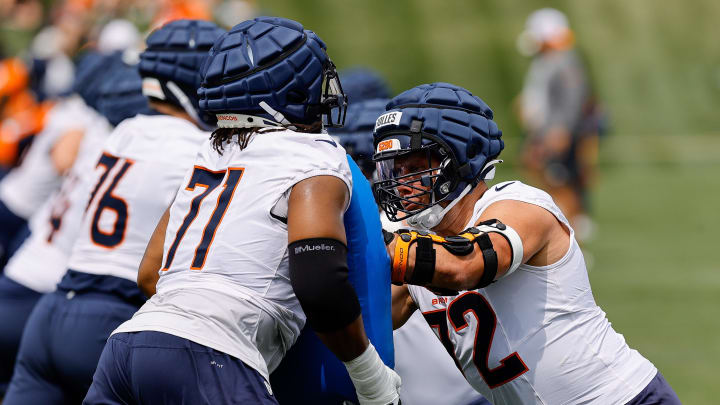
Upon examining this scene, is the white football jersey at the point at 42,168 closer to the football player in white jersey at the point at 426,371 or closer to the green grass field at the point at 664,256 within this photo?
the football player in white jersey at the point at 426,371

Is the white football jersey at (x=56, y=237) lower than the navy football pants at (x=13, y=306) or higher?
higher

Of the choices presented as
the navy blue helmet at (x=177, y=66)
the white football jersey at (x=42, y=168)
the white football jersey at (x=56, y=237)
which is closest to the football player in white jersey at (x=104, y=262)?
the navy blue helmet at (x=177, y=66)

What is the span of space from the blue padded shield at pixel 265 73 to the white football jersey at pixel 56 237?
1.68 metres

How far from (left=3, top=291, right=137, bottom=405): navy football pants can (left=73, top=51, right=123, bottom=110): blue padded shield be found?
223cm

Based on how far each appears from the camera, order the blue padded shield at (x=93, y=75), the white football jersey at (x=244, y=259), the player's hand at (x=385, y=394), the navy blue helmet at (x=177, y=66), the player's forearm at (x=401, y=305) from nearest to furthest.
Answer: the white football jersey at (x=244, y=259)
the player's hand at (x=385, y=394)
the player's forearm at (x=401, y=305)
the navy blue helmet at (x=177, y=66)
the blue padded shield at (x=93, y=75)

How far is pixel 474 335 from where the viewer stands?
341 cm

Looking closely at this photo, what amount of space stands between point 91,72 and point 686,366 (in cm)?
451

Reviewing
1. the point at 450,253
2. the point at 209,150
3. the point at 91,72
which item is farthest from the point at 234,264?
the point at 91,72

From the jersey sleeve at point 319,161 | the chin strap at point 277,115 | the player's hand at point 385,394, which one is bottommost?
the player's hand at point 385,394

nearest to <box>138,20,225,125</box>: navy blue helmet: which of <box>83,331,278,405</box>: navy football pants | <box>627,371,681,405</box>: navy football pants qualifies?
<box>83,331,278,405</box>: navy football pants

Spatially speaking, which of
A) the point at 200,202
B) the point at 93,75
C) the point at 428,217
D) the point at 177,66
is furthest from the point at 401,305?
the point at 93,75

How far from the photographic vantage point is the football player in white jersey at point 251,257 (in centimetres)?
273

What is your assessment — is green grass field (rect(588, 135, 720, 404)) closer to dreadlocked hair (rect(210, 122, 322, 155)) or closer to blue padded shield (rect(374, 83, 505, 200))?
blue padded shield (rect(374, 83, 505, 200))

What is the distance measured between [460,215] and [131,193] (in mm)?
1389
